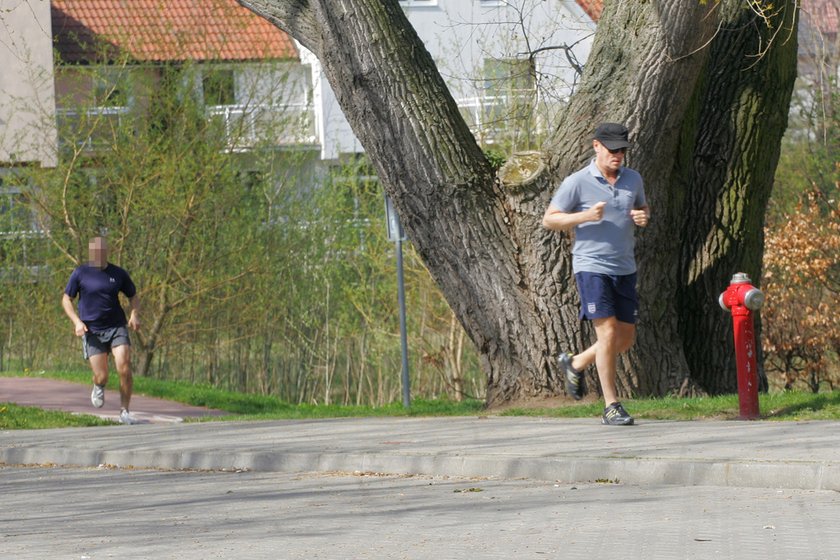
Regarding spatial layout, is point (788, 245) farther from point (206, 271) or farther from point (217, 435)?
point (217, 435)

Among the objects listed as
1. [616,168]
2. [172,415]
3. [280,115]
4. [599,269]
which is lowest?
[172,415]

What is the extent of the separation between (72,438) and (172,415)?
4.33 metres

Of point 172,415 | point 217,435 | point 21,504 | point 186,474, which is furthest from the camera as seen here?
point 172,415

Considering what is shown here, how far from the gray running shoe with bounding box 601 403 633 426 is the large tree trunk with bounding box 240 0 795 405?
2.03 meters

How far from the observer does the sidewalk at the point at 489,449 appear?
8070 millimetres

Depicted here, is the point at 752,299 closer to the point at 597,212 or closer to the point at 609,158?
the point at 597,212

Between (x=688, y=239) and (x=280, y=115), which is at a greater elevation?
(x=280, y=115)

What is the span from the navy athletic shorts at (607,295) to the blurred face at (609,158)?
758 mm

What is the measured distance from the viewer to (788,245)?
20.2m

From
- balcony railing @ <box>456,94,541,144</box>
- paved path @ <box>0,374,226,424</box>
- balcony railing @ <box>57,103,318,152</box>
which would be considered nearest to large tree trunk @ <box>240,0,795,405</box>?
paved path @ <box>0,374,226,424</box>

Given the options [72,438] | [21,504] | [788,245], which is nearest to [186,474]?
[21,504]

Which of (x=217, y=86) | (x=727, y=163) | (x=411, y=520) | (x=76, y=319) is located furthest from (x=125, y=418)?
(x=217, y=86)

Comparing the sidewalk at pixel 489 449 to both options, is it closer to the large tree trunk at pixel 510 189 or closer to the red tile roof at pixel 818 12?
the large tree trunk at pixel 510 189

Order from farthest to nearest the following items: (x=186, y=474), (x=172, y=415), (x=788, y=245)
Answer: (x=788, y=245) < (x=172, y=415) < (x=186, y=474)
